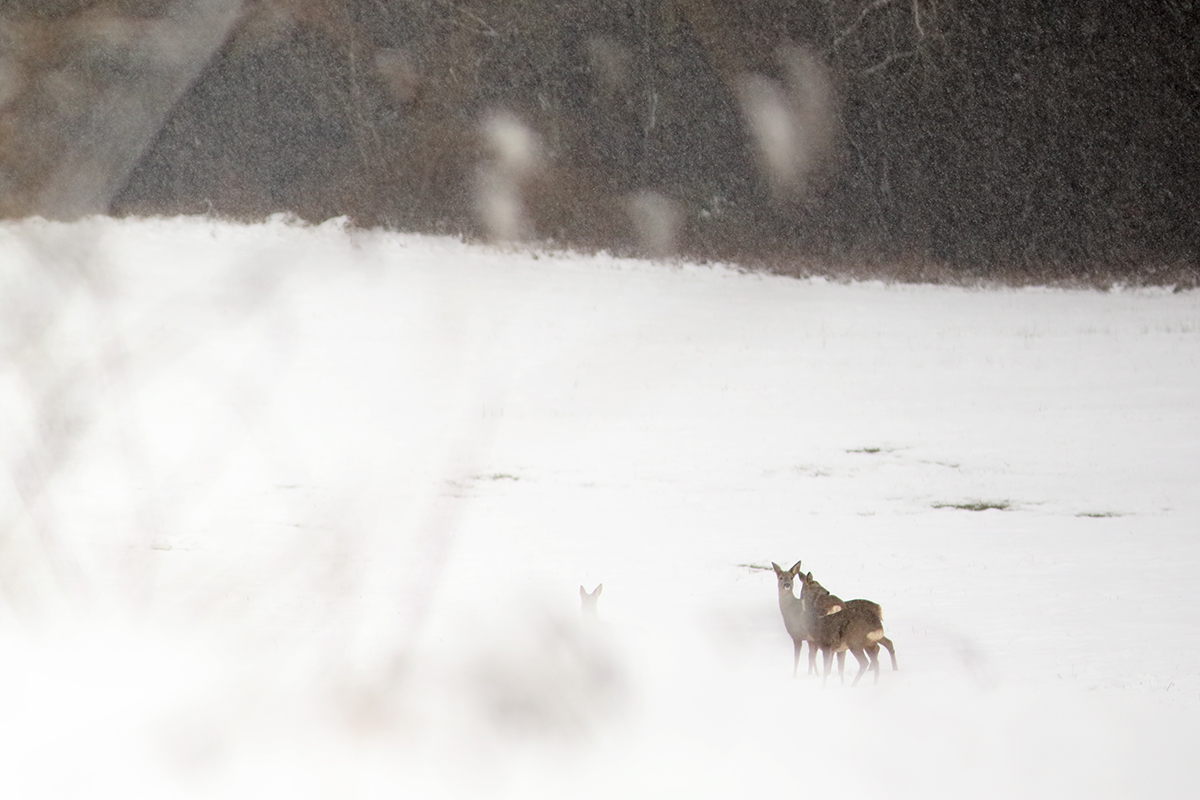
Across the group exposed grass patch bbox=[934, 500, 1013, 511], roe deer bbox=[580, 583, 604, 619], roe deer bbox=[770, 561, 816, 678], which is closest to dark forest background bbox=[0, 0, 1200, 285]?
exposed grass patch bbox=[934, 500, 1013, 511]

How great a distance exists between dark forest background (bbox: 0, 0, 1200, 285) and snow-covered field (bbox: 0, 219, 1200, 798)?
17cm

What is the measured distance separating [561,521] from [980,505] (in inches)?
42.7

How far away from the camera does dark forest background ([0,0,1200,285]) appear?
366 centimetres

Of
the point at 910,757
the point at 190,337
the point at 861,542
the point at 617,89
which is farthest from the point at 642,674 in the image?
the point at 617,89

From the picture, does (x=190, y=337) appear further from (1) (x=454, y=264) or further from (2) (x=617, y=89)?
(2) (x=617, y=89)

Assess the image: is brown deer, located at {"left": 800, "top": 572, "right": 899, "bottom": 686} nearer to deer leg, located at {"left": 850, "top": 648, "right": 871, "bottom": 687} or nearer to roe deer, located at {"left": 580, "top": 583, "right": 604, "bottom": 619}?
deer leg, located at {"left": 850, "top": 648, "right": 871, "bottom": 687}

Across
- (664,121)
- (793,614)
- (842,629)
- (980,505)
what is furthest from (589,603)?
(664,121)

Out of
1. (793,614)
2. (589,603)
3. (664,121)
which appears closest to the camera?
(793,614)

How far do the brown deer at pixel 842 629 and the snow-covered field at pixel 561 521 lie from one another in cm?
7

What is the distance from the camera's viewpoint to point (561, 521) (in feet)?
8.94

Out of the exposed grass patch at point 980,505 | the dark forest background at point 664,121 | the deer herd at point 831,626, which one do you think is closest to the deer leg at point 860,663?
the deer herd at point 831,626

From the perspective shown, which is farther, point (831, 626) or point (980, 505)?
point (980, 505)

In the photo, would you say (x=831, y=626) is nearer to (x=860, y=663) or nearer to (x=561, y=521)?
(x=860, y=663)

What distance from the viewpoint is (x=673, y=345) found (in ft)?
11.3
